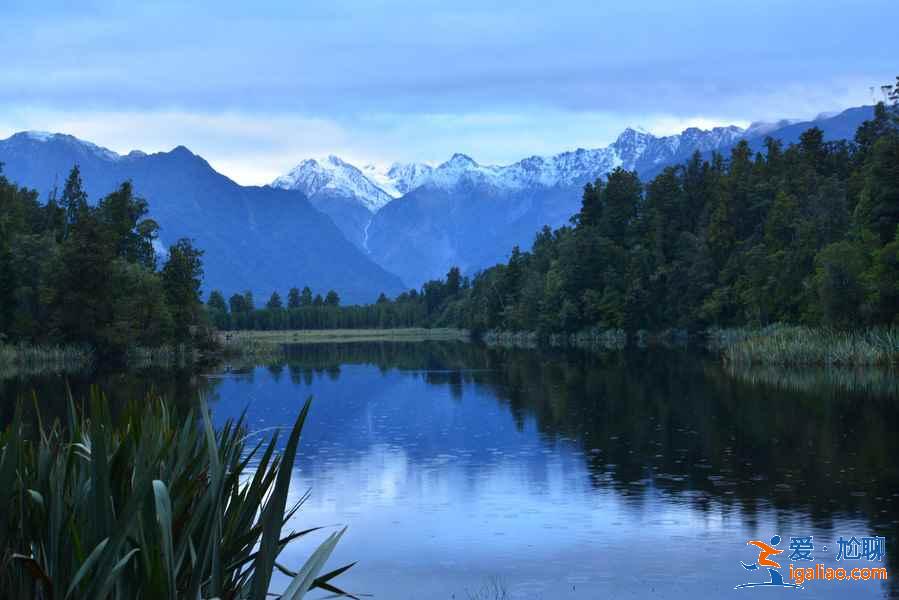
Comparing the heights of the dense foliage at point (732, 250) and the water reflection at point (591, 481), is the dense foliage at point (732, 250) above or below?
above

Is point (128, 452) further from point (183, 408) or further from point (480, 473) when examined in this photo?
point (183, 408)

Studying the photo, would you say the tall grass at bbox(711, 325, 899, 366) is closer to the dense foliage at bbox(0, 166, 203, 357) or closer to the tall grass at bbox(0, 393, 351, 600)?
the dense foliage at bbox(0, 166, 203, 357)

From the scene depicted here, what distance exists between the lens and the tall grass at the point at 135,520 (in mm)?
6910

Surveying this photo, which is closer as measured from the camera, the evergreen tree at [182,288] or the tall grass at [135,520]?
the tall grass at [135,520]

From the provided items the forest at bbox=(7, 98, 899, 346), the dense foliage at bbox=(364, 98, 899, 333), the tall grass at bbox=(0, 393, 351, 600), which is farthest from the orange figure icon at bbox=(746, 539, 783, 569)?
the forest at bbox=(7, 98, 899, 346)

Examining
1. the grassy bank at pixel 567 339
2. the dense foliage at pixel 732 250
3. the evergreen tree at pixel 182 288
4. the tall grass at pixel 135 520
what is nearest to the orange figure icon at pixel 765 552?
the tall grass at pixel 135 520

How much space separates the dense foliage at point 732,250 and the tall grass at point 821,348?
212 centimetres

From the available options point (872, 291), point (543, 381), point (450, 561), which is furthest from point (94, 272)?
point (450, 561)

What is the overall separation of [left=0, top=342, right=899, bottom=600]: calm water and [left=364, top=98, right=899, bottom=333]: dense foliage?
14.7 meters

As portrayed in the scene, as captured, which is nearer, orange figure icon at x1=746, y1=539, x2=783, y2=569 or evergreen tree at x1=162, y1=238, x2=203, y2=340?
orange figure icon at x1=746, y1=539, x2=783, y2=569

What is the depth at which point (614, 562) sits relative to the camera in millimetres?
17078

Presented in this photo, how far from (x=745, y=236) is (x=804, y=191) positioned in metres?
15.9

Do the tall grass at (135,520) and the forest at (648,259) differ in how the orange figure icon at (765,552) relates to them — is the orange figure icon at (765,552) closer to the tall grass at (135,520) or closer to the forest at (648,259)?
the tall grass at (135,520)

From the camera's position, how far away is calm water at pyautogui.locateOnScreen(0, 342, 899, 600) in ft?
54.7
